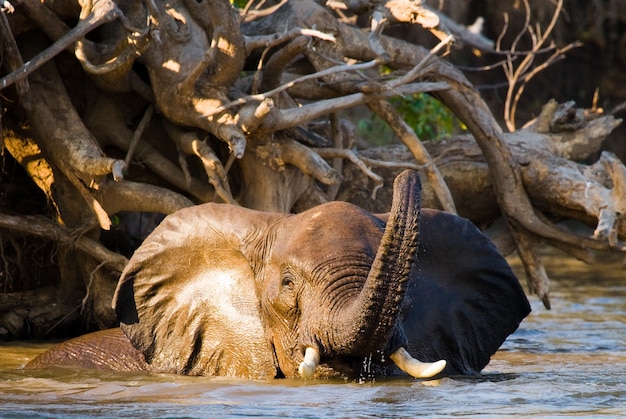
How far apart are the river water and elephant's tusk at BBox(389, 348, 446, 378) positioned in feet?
0.45

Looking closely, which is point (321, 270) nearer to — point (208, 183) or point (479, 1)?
point (208, 183)

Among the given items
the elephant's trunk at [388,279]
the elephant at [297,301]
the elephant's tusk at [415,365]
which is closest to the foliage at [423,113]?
the elephant at [297,301]

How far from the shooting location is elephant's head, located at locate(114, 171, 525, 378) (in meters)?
4.81

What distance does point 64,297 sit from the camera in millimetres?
8156

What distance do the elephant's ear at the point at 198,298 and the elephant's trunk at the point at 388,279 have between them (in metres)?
0.90

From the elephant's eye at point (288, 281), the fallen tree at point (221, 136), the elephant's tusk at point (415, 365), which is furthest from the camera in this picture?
the fallen tree at point (221, 136)

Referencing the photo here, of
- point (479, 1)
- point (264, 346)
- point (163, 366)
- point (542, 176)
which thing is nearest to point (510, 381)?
point (264, 346)

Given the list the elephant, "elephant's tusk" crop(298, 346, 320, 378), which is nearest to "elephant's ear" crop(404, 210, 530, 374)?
the elephant

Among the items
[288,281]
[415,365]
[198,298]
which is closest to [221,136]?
[198,298]

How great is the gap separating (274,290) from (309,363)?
52cm

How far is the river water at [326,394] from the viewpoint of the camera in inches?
193

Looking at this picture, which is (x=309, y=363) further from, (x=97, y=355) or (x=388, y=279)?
(x=97, y=355)

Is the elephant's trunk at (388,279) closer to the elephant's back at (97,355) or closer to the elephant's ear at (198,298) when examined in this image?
the elephant's ear at (198,298)

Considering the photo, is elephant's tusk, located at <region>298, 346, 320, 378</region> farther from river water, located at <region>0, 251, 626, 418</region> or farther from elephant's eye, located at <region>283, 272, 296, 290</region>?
elephant's eye, located at <region>283, 272, 296, 290</region>
